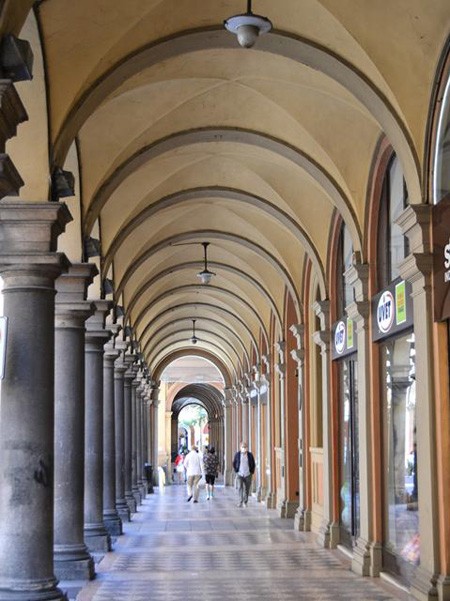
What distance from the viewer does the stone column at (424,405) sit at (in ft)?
28.4

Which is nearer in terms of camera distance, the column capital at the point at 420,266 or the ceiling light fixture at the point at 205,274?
the column capital at the point at 420,266

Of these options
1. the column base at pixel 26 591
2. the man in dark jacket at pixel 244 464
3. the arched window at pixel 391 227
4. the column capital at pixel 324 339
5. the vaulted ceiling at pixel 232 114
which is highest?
the vaulted ceiling at pixel 232 114

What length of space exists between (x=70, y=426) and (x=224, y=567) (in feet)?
9.96

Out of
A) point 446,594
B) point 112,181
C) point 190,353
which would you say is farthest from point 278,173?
point 190,353

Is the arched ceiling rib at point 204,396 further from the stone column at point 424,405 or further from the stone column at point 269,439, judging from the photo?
the stone column at point 424,405

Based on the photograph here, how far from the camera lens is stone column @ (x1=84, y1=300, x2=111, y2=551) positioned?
13266mm

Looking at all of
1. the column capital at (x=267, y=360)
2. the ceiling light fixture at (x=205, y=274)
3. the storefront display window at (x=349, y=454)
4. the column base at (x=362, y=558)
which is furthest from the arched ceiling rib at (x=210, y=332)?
the column base at (x=362, y=558)

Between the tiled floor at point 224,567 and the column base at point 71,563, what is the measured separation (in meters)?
0.20

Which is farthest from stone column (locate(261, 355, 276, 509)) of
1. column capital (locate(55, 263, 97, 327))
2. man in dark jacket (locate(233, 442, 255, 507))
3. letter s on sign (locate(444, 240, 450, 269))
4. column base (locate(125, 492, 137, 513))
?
letter s on sign (locate(444, 240, 450, 269))

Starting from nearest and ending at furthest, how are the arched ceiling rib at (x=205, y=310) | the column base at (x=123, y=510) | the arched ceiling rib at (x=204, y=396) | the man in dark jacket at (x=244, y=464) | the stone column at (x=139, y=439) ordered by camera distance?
the column base at (x=123, y=510), the man in dark jacket at (x=244, y=464), the stone column at (x=139, y=439), the arched ceiling rib at (x=205, y=310), the arched ceiling rib at (x=204, y=396)

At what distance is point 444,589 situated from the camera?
329 inches

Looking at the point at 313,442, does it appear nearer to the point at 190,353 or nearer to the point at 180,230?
the point at 180,230

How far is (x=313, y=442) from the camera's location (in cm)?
1708

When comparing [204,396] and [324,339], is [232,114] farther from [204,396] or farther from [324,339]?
[204,396]
